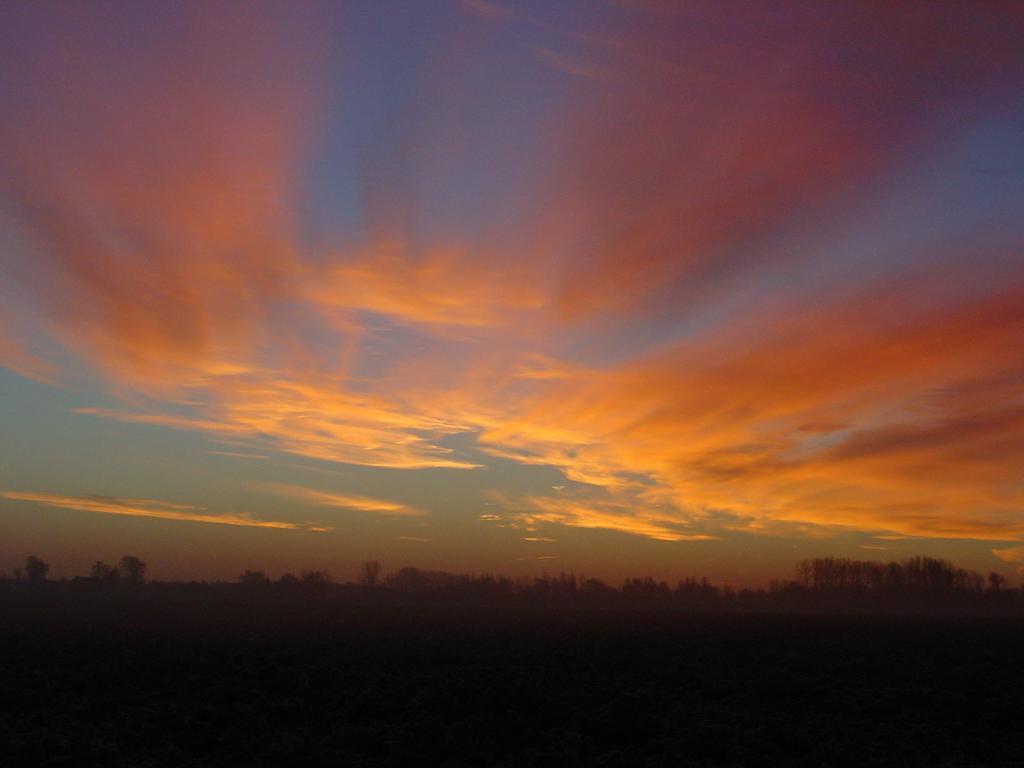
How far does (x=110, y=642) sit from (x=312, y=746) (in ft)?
116

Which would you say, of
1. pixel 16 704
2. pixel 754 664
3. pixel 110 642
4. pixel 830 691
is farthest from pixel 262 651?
pixel 830 691

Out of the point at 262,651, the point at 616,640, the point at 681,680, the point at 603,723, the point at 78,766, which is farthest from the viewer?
the point at 616,640

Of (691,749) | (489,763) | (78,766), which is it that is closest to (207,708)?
(78,766)

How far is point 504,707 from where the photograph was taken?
84.5 feet

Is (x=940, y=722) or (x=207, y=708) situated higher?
(x=940, y=722)

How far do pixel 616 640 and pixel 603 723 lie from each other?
34064 millimetres

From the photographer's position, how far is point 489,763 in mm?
19141

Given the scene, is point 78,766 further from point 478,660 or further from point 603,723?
point 478,660

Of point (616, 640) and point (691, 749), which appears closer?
point (691, 749)

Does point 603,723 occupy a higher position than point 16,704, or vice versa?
point 603,723

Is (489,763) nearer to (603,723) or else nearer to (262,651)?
(603,723)

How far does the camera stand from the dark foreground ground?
64.3ft

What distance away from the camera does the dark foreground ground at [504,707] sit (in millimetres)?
19609

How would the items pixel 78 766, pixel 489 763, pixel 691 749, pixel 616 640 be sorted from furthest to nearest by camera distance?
1. pixel 616 640
2. pixel 691 749
3. pixel 489 763
4. pixel 78 766
